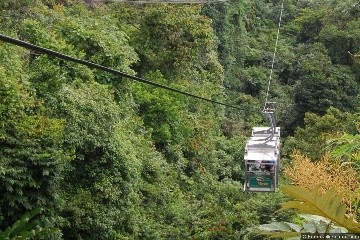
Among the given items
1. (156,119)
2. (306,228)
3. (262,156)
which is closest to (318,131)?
(156,119)

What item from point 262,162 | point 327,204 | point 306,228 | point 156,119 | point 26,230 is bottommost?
point 262,162

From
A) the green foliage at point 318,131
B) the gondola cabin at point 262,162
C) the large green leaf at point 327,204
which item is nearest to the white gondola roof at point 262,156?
the gondola cabin at point 262,162

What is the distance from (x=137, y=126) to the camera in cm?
1362

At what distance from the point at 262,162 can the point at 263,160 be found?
0.25 feet

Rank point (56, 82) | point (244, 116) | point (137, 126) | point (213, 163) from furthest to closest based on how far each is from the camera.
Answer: point (244, 116), point (213, 163), point (137, 126), point (56, 82)

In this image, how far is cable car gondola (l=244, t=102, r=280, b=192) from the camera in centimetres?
1085

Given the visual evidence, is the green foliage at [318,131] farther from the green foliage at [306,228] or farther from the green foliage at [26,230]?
the green foliage at [306,228]

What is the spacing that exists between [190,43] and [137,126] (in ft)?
11.0

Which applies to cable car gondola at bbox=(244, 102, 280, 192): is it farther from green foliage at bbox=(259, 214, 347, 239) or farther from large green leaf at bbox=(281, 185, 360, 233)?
large green leaf at bbox=(281, 185, 360, 233)

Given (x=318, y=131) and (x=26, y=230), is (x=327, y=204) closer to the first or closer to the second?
(x=26, y=230)

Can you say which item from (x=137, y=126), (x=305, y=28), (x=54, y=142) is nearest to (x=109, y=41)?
(x=137, y=126)

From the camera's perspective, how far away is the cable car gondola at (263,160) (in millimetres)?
10852

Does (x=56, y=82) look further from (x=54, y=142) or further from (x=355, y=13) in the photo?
(x=355, y=13)

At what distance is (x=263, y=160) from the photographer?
425 inches
